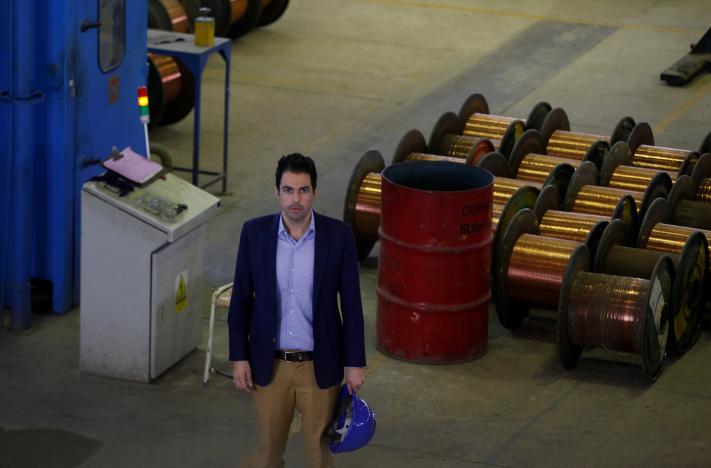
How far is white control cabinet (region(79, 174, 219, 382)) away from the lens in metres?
8.03

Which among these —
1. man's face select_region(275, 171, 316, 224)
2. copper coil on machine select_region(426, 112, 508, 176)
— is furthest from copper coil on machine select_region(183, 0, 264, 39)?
man's face select_region(275, 171, 316, 224)

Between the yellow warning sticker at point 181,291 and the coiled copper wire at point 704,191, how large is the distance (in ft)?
14.2

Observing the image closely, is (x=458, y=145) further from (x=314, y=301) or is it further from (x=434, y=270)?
(x=314, y=301)

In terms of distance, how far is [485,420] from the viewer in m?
7.94

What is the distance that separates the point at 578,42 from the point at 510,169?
7.65m

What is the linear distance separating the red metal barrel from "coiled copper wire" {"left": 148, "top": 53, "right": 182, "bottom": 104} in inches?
187

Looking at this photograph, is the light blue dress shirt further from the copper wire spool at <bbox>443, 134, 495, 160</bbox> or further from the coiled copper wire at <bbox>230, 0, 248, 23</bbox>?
the coiled copper wire at <bbox>230, 0, 248, 23</bbox>

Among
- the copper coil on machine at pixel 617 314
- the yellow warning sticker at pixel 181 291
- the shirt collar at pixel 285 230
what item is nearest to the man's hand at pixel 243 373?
the shirt collar at pixel 285 230

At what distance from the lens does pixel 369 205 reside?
32.8 ft

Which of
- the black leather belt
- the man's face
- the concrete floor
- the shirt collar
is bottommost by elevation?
the concrete floor

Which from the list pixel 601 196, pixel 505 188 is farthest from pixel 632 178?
pixel 505 188

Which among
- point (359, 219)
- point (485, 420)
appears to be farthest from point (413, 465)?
point (359, 219)

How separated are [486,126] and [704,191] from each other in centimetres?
215

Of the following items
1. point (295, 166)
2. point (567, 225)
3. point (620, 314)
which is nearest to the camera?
point (295, 166)
